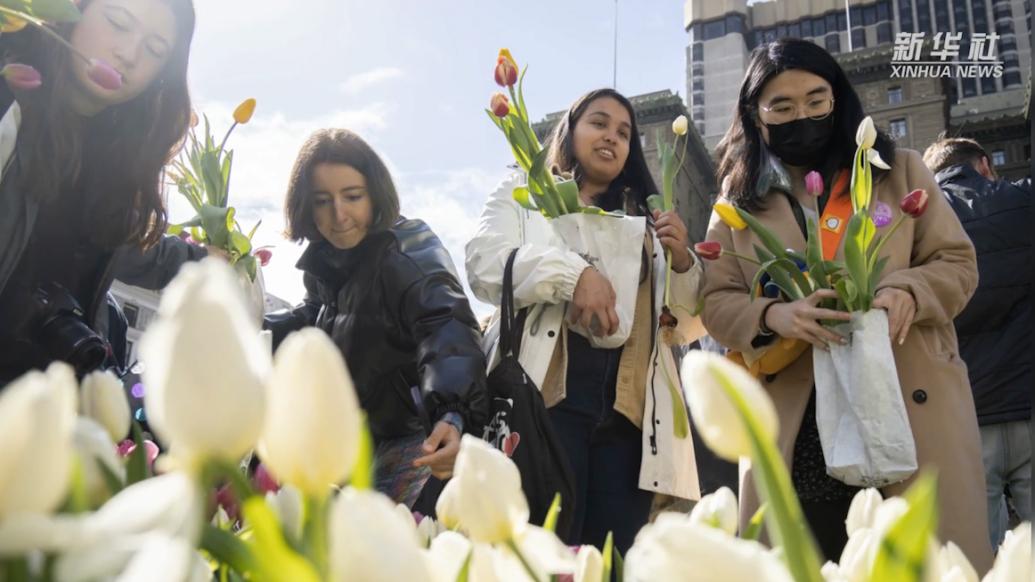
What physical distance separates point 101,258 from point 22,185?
0.84 ft

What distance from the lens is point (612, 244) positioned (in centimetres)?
218

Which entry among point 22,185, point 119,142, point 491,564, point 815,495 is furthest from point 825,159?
point 491,564

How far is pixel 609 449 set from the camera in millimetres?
2010

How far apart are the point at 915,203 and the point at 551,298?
30.7 inches

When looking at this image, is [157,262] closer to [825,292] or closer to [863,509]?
[825,292]

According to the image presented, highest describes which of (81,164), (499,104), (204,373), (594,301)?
(499,104)

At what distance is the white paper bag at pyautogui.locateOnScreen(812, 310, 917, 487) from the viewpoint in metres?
1.57

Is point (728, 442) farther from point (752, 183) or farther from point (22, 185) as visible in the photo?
point (752, 183)

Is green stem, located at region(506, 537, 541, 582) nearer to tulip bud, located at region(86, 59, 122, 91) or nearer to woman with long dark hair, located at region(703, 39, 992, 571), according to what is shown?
tulip bud, located at region(86, 59, 122, 91)

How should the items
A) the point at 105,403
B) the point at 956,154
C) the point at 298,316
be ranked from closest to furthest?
the point at 105,403
the point at 298,316
the point at 956,154

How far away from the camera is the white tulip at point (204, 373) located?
239mm

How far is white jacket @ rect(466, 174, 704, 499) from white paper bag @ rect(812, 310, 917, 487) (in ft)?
1.33

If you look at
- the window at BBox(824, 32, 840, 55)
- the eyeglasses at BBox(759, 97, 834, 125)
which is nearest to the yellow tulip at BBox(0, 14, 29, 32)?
the eyeglasses at BBox(759, 97, 834, 125)

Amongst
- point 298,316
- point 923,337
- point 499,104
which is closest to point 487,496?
point 923,337
